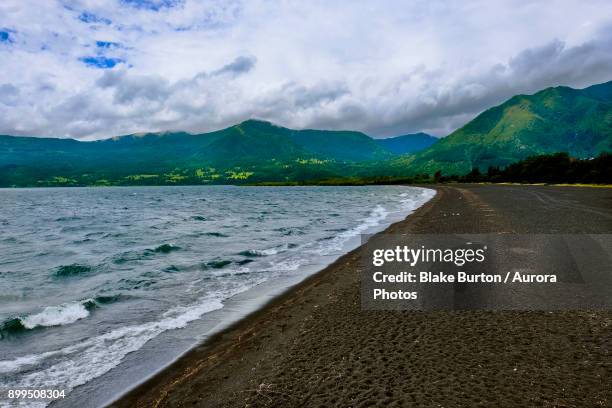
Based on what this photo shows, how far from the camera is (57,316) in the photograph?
15.7 m

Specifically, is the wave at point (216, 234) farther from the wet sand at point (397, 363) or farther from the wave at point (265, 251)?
the wet sand at point (397, 363)

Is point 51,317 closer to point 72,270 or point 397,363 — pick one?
point 72,270

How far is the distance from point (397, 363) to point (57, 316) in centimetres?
1425

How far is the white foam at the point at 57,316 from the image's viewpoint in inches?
583

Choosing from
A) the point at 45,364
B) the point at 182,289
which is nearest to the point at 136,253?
the point at 182,289

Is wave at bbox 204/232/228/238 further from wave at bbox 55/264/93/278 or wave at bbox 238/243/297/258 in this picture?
wave at bbox 55/264/93/278

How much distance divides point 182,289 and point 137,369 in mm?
9003

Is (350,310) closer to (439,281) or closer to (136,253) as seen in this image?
(439,281)

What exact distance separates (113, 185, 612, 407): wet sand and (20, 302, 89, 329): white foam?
23.0 ft

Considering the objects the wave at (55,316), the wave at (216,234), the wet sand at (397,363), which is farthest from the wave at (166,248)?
the wet sand at (397,363)

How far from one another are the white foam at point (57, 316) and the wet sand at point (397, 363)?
7010mm

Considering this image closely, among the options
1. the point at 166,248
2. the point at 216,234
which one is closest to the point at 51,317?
the point at 166,248

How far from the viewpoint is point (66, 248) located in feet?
113

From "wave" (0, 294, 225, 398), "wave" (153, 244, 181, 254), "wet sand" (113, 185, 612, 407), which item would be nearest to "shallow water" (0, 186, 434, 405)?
"wave" (0, 294, 225, 398)
